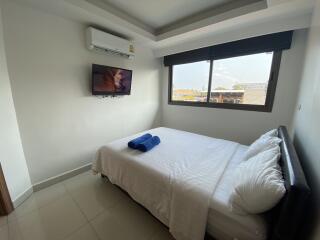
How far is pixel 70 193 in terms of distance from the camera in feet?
6.08

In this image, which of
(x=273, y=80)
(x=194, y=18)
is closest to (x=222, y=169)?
(x=273, y=80)

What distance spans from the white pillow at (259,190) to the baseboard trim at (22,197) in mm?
2312

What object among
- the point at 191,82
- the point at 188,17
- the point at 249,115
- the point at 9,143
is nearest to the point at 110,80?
the point at 9,143

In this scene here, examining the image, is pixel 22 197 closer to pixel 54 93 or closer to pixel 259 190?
pixel 54 93

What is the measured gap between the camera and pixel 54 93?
6.31ft

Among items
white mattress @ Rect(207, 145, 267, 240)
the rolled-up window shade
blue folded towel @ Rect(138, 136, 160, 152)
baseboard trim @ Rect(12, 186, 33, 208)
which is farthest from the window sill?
baseboard trim @ Rect(12, 186, 33, 208)

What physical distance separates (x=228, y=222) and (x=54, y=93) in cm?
244

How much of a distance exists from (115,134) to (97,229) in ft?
5.55

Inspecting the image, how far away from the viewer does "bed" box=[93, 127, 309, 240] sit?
2.54 ft

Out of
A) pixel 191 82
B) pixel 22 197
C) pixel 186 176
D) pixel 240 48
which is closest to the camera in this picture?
pixel 186 176

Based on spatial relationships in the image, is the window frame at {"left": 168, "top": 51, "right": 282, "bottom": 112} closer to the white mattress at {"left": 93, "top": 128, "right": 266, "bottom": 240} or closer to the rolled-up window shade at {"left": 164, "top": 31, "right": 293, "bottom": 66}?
the rolled-up window shade at {"left": 164, "top": 31, "right": 293, "bottom": 66}

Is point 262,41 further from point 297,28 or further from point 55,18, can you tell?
point 55,18

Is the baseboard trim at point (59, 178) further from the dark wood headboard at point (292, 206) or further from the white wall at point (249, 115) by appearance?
the dark wood headboard at point (292, 206)

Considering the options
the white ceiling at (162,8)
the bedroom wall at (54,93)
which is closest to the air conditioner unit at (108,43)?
the bedroom wall at (54,93)
